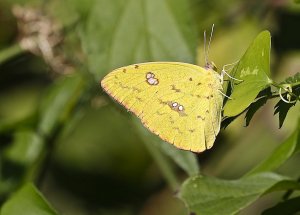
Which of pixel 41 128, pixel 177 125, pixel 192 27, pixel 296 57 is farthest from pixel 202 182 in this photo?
pixel 296 57

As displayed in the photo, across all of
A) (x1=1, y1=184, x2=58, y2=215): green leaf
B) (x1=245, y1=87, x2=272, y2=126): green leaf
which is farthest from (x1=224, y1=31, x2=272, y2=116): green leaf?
(x1=1, y1=184, x2=58, y2=215): green leaf

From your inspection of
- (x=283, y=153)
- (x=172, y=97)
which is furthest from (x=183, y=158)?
(x=283, y=153)

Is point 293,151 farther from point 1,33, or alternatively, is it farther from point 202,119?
point 1,33

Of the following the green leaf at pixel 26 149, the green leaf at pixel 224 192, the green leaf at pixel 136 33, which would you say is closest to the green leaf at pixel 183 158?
the green leaf at pixel 136 33

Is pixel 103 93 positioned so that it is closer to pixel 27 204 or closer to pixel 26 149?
pixel 26 149

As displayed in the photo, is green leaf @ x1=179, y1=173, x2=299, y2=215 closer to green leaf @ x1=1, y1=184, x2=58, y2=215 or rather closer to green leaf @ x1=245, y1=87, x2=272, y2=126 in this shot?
green leaf @ x1=245, y1=87, x2=272, y2=126

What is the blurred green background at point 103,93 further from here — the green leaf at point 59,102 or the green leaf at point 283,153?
the green leaf at point 283,153
